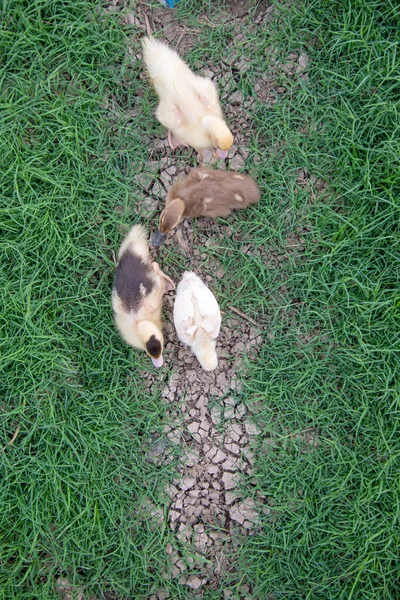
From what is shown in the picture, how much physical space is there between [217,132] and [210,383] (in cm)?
175

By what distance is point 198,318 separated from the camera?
3.06 meters

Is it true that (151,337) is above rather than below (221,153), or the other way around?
below

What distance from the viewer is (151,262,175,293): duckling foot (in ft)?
11.0

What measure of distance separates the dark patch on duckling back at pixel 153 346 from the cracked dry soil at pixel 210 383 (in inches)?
13.6

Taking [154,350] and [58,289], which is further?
[58,289]

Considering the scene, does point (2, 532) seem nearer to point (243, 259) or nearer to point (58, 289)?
point (58, 289)

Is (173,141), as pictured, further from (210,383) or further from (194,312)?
(210,383)

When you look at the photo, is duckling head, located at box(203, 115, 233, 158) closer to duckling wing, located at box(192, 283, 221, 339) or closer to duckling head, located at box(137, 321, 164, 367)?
duckling wing, located at box(192, 283, 221, 339)

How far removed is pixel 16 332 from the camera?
3.42 metres

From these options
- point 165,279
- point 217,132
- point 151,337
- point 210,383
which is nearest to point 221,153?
point 217,132

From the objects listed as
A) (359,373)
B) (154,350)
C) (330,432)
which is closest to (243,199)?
(154,350)

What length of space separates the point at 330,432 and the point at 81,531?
1897 mm

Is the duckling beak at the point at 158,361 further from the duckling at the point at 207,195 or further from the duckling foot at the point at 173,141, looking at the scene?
the duckling foot at the point at 173,141

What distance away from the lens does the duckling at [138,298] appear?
3141 mm
